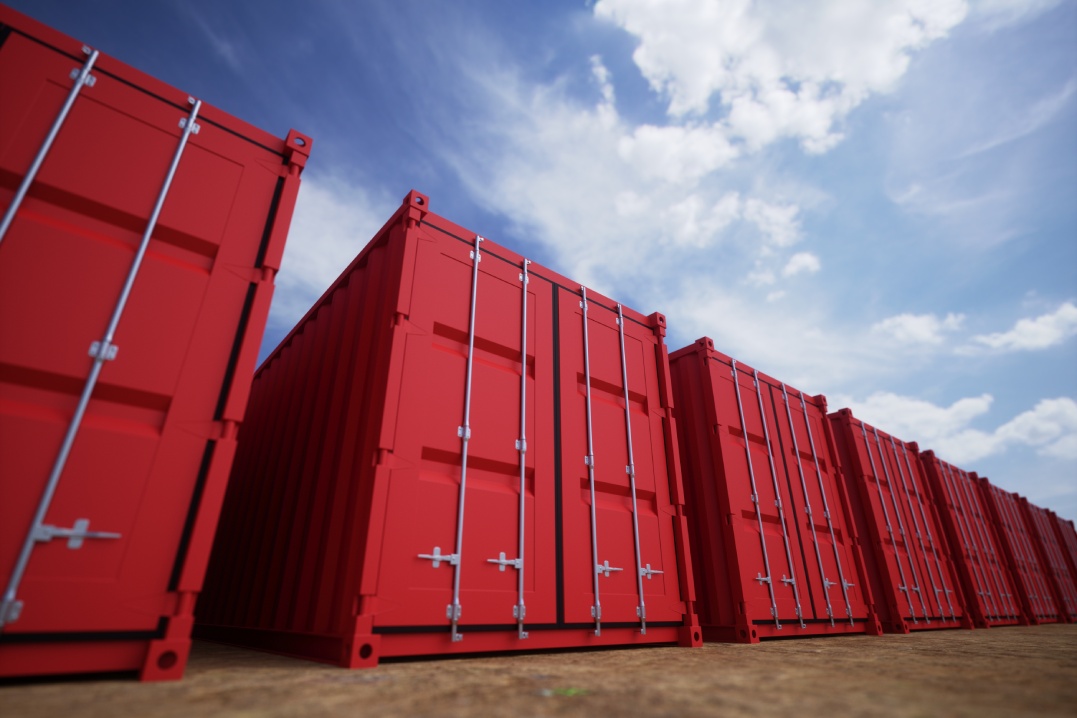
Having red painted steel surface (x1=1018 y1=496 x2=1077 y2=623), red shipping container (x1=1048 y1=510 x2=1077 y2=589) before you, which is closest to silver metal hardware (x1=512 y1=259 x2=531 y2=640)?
red painted steel surface (x1=1018 y1=496 x2=1077 y2=623)

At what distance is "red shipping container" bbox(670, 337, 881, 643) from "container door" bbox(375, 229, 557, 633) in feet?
10.4

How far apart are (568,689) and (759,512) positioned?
541 cm

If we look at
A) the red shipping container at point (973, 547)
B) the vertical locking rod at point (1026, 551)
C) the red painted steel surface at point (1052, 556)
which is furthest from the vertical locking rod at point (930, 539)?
the red painted steel surface at point (1052, 556)

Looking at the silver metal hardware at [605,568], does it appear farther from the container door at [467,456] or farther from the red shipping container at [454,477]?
the container door at [467,456]

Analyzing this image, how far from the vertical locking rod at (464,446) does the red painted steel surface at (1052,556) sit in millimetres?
20830

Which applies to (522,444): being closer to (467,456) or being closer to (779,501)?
(467,456)

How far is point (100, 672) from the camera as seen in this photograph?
284 centimetres

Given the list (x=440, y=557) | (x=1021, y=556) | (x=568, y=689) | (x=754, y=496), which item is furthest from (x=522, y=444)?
(x=1021, y=556)

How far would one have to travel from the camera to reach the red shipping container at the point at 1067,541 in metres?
19.7

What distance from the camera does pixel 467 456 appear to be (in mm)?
4613

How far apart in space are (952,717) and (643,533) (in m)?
3.53

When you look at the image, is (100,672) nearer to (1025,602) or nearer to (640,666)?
(640,666)

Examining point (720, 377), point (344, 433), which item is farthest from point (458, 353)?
point (720, 377)

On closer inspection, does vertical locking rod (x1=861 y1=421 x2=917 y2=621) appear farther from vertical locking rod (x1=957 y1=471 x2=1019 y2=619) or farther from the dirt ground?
the dirt ground
